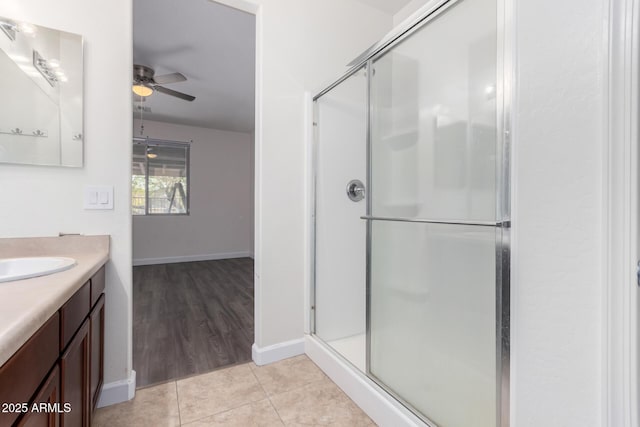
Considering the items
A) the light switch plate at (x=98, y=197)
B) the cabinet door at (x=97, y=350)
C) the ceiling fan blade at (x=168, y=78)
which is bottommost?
the cabinet door at (x=97, y=350)

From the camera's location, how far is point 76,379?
1.03m

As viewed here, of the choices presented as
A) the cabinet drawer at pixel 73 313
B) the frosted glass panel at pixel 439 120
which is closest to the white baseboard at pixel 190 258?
the cabinet drawer at pixel 73 313

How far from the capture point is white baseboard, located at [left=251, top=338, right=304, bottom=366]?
6.43 feet

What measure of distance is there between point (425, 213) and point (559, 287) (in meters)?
0.61

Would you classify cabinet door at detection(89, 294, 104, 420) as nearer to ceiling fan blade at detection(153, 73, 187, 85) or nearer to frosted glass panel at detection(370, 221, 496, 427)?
frosted glass panel at detection(370, 221, 496, 427)

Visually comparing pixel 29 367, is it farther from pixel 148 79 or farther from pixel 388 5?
pixel 148 79

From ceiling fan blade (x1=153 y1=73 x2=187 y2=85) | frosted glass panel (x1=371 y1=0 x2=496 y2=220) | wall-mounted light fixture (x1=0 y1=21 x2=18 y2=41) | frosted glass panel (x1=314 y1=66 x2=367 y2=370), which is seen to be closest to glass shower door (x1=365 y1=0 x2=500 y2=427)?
frosted glass panel (x1=371 y1=0 x2=496 y2=220)

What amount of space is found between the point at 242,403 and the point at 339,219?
4.11 feet

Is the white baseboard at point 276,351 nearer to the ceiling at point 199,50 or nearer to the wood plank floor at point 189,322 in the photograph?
the wood plank floor at point 189,322

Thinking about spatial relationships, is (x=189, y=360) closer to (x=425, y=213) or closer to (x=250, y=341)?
(x=250, y=341)

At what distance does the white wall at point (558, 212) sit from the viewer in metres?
0.76

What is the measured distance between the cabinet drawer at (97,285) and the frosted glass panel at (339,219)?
4.04 feet

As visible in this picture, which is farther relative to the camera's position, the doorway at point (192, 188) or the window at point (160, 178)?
the window at point (160, 178)

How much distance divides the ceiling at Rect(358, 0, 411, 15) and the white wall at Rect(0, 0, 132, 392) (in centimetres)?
174
